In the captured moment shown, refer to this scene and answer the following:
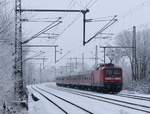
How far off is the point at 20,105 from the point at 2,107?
219 inches

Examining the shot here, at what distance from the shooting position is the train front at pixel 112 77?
4778 centimetres

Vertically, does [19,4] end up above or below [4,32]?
above

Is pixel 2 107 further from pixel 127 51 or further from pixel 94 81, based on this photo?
pixel 127 51

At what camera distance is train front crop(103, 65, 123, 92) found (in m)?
47.8

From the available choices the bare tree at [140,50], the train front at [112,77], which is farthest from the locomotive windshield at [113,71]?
the bare tree at [140,50]

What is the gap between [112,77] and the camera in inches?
1907

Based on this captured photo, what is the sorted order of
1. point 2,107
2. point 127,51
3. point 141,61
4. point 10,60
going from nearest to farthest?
point 2,107 < point 10,60 < point 141,61 < point 127,51

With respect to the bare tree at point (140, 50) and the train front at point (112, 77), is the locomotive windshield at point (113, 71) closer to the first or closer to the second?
the train front at point (112, 77)

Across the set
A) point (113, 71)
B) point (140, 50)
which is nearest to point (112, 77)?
point (113, 71)

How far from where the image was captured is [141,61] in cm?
8762

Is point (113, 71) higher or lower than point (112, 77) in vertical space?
higher

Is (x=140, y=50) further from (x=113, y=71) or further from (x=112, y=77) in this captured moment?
(x=112, y=77)

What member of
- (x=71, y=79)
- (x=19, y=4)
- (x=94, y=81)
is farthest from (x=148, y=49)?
(x=19, y=4)

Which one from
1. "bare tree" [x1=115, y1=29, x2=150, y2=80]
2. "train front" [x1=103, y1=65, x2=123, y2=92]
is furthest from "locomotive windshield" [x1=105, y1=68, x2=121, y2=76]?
"bare tree" [x1=115, y1=29, x2=150, y2=80]
